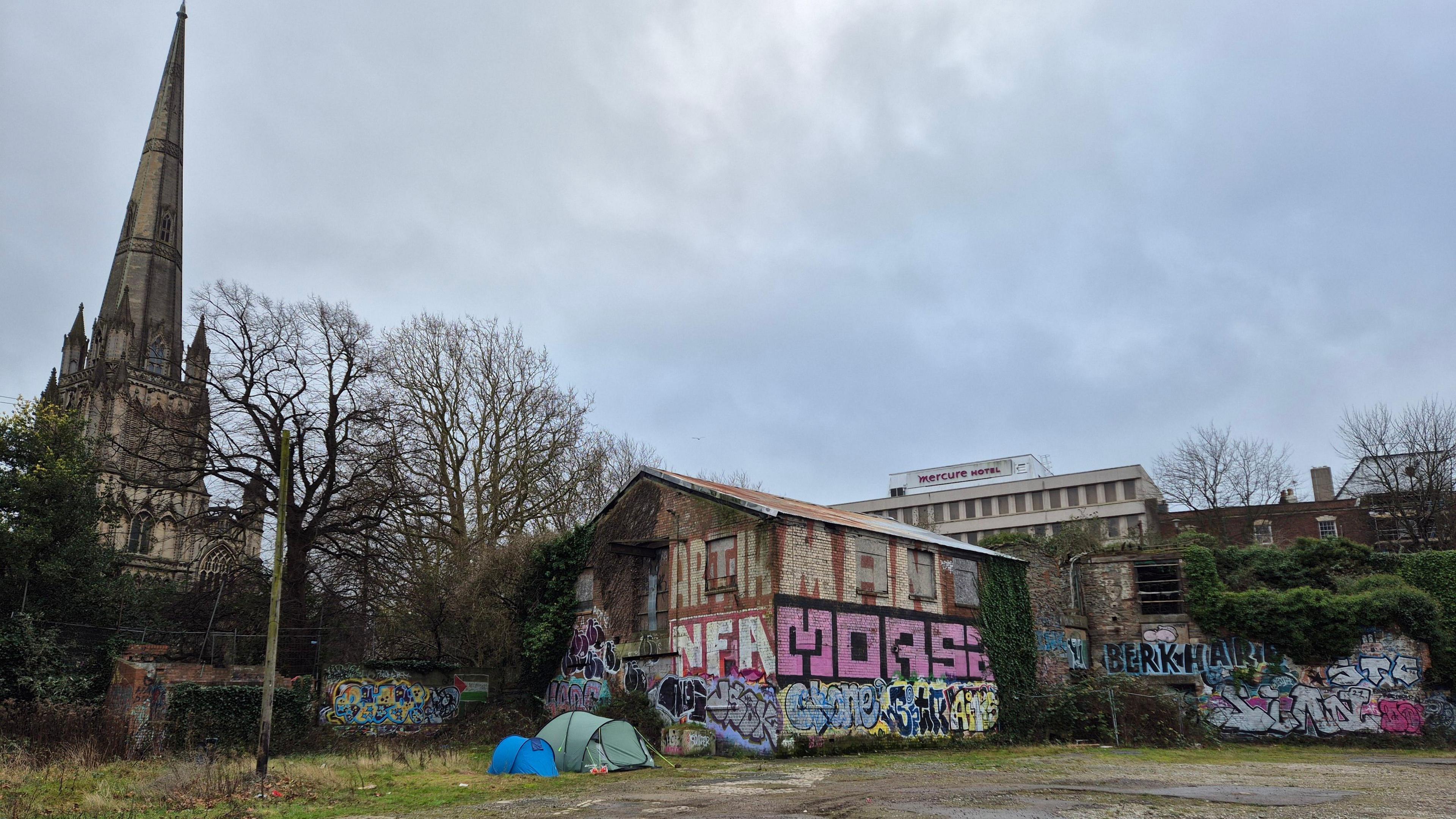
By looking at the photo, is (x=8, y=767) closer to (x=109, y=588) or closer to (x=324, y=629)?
(x=324, y=629)

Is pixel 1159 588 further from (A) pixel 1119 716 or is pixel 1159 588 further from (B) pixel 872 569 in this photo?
(B) pixel 872 569

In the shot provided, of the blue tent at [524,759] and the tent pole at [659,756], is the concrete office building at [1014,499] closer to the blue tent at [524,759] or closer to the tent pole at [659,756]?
the tent pole at [659,756]

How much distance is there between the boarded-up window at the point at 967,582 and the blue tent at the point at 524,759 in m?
13.0

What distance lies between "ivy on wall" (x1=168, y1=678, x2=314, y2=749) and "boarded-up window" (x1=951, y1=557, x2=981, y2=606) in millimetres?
18383

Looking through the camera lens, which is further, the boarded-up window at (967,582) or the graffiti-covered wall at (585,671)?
the boarded-up window at (967,582)

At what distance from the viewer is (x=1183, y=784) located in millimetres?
13664

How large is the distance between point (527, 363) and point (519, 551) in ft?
26.7

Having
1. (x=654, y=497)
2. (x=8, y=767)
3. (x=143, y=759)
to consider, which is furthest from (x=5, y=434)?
(x=654, y=497)

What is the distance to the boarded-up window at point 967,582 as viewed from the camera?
25719 millimetres

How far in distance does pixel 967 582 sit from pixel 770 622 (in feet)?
26.2

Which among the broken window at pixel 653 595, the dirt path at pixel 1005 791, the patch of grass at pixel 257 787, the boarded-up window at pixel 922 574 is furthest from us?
the boarded-up window at pixel 922 574

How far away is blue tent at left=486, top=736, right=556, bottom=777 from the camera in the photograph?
1677 centimetres

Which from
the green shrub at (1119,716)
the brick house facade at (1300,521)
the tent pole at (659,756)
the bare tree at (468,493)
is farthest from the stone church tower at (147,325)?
the brick house facade at (1300,521)

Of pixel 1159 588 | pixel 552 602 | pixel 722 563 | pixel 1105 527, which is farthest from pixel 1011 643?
pixel 1105 527
